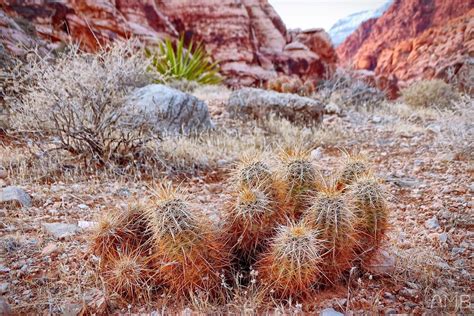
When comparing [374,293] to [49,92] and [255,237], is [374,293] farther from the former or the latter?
[49,92]

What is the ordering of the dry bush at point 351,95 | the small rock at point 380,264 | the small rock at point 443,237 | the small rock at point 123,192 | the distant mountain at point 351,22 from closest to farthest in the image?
1. the small rock at point 380,264
2. the small rock at point 443,237
3. the small rock at point 123,192
4. the dry bush at point 351,95
5. the distant mountain at point 351,22

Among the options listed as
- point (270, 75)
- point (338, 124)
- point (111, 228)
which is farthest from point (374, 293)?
point (270, 75)

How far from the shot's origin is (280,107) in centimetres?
595

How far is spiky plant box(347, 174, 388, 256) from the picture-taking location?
1888mm

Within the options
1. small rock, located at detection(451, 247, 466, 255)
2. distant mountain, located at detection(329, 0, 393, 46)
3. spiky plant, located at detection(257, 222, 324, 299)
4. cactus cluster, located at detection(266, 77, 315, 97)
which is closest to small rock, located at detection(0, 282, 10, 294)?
spiky plant, located at detection(257, 222, 324, 299)

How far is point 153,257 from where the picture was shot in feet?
5.79

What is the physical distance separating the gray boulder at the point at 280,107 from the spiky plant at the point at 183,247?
4.08 meters

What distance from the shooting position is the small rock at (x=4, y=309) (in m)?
1.61

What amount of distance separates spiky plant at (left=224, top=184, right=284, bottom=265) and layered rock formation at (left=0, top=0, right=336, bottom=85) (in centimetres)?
1062

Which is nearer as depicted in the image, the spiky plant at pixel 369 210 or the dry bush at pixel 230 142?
the spiky plant at pixel 369 210

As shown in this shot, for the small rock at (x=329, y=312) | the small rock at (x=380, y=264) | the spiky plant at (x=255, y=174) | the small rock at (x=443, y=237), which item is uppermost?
the spiky plant at (x=255, y=174)

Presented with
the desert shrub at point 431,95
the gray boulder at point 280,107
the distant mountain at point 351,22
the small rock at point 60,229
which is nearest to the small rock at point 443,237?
the small rock at point 60,229

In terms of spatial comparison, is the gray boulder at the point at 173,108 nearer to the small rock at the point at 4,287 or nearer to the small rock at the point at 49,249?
the small rock at the point at 49,249

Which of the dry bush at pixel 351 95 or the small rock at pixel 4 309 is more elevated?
the small rock at pixel 4 309
